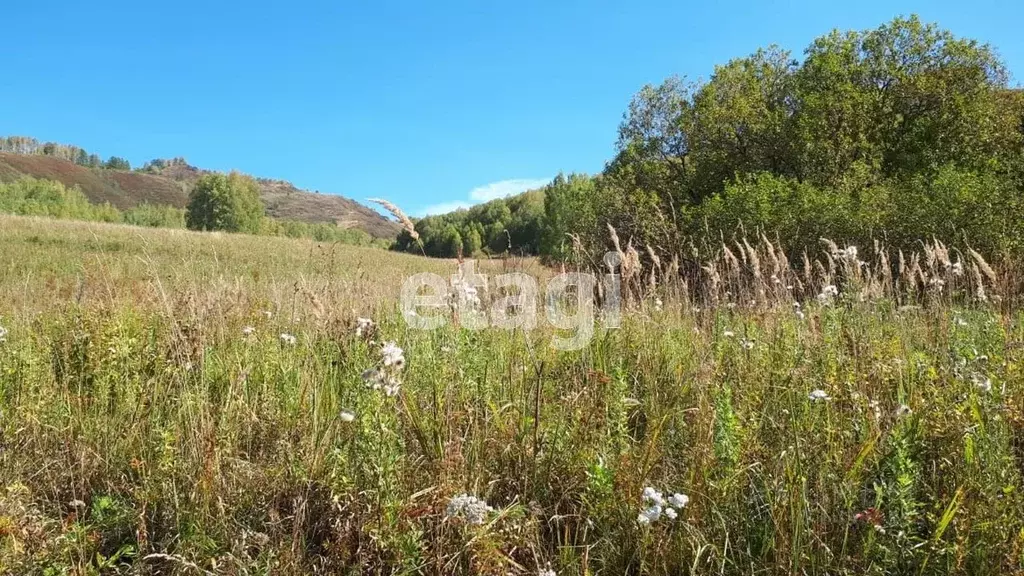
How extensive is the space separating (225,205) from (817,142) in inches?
2940

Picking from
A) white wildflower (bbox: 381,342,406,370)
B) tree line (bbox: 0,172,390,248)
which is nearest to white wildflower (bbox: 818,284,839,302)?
white wildflower (bbox: 381,342,406,370)

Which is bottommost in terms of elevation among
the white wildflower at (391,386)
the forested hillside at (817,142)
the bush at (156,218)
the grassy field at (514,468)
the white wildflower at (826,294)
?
the grassy field at (514,468)

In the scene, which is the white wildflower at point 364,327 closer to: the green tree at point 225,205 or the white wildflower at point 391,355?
the white wildflower at point 391,355

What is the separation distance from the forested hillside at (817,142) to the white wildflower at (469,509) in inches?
525

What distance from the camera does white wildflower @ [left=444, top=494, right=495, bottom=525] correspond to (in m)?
1.71

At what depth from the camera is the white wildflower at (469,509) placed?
171cm

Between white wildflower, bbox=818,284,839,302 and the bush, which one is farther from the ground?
the bush

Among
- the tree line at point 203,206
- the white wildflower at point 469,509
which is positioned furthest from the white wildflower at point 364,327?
the tree line at point 203,206

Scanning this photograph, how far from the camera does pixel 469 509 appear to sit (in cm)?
174

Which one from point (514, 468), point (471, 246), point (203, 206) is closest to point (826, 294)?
point (471, 246)

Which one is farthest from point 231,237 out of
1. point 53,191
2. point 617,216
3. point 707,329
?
point 53,191

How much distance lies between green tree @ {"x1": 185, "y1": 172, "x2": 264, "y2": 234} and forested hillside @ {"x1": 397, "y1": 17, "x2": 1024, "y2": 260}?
2518 inches

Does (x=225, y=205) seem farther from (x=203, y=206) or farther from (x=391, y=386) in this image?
(x=391, y=386)

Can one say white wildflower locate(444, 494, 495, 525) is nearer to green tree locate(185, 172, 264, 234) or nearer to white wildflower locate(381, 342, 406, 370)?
white wildflower locate(381, 342, 406, 370)
